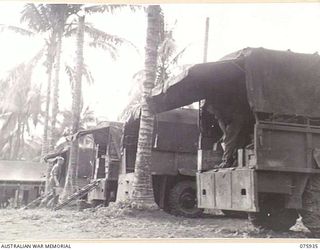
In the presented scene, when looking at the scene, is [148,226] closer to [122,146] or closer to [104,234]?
[104,234]

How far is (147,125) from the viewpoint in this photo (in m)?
A: 8.80

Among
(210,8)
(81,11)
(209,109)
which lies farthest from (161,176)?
(81,11)

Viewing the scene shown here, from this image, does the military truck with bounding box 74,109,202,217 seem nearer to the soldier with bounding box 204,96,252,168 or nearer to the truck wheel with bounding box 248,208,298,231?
the soldier with bounding box 204,96,252,168

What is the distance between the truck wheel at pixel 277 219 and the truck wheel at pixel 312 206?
0.75m

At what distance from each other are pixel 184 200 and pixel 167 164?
0.97 meters

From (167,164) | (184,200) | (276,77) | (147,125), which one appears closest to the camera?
(276,77)

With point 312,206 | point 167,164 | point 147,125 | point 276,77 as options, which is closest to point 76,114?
point 167,164

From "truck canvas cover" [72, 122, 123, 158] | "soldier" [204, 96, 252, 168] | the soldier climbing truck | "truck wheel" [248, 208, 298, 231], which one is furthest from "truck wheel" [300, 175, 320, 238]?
"truck canvas cover" [72, 122, 123, 158]

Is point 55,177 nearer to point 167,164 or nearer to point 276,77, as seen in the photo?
point 167,164

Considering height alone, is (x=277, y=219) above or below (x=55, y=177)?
below

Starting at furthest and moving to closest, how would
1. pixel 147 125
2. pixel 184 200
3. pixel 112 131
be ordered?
pixel 112 131 < pixel 184 200 < pixel 147 125

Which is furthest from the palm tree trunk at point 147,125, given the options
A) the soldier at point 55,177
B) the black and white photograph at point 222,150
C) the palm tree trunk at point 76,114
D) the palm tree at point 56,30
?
the soldier at point 55,177

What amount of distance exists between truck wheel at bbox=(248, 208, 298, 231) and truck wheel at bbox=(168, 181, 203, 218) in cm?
269

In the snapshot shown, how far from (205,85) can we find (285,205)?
2170 millimetres
